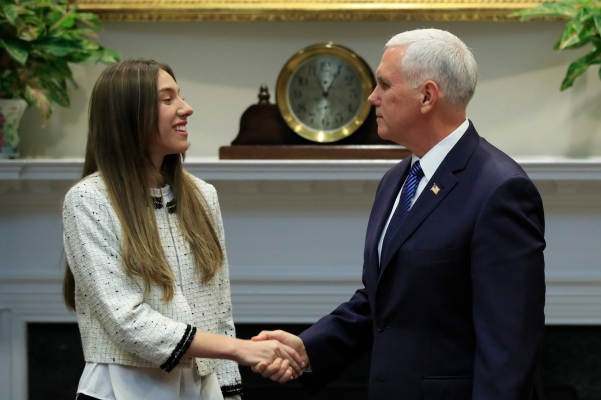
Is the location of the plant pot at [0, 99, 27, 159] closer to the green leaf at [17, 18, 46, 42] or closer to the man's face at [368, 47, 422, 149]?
the green leaf at [17, 18, 46, 42]

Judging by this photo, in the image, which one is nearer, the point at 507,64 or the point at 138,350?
the point at 138,350

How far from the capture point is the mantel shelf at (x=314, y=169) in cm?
346

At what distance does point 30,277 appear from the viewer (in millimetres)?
3836

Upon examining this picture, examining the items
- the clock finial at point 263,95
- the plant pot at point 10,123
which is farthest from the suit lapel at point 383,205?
the plant pot at point 10,123

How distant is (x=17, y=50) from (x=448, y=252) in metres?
2.11

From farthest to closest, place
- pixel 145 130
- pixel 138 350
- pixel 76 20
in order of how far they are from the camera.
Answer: pixel 76 20 → pixel 145 130 → pixel 138 350

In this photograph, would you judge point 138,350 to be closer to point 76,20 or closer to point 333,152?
point 333,152

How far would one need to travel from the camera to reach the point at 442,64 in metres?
2.15

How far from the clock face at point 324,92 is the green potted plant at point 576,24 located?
70cm

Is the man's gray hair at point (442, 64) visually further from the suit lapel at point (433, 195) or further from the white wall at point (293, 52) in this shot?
the white wall at point (293, 52)

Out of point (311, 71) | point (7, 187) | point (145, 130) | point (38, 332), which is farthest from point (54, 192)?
point (145, 130)

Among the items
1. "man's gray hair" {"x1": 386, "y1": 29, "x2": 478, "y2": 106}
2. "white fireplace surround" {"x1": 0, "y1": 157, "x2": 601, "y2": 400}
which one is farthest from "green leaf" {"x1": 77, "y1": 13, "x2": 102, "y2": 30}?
"man's gray hair" {"x1": 386, "y1": 29, "x2": 478, "y2": 106}

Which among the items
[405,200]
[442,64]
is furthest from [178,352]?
[442,64]

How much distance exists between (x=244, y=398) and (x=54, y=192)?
1210mm
